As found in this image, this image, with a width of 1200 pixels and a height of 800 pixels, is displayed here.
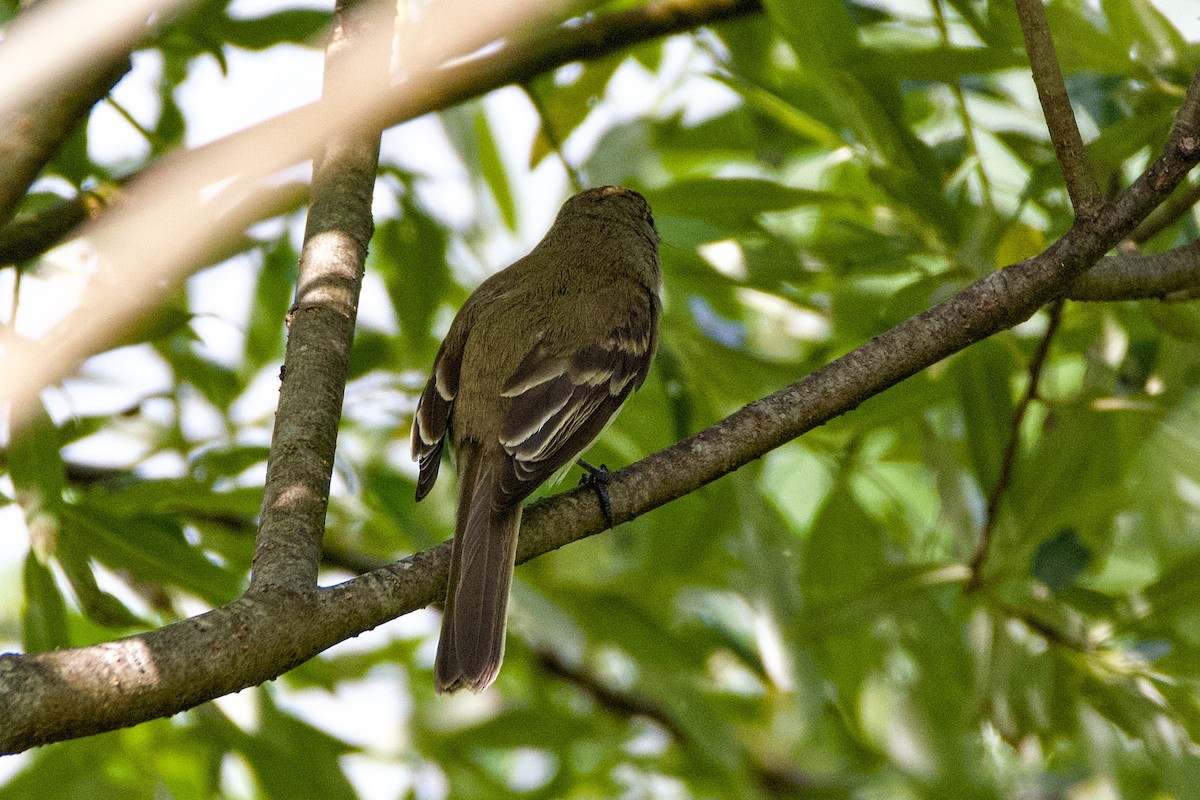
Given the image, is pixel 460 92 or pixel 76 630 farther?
pixel 76 630

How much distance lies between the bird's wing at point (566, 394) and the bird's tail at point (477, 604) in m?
0.15

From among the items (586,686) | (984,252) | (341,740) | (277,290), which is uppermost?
(984,252)

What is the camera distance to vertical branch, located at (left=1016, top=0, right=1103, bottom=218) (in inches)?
104

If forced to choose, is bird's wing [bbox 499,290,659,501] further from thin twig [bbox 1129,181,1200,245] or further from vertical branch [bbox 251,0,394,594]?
thin twig [bbox 1129,181,1200,245]

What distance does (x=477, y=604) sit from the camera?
3127 mm

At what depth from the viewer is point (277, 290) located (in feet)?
17.1

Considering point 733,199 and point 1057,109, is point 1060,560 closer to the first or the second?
point 733,199

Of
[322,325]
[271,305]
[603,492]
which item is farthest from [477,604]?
[271,305]

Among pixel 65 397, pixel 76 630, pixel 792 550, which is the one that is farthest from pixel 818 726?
pixel 76 630

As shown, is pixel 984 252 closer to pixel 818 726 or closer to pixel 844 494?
pixel 844 494

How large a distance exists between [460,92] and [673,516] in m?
1.59

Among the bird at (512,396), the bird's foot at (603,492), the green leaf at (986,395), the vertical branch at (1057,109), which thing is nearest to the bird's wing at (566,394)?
the bird at (512,396)

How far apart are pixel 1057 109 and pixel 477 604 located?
183 centimetres

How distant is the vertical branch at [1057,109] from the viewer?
263cm
